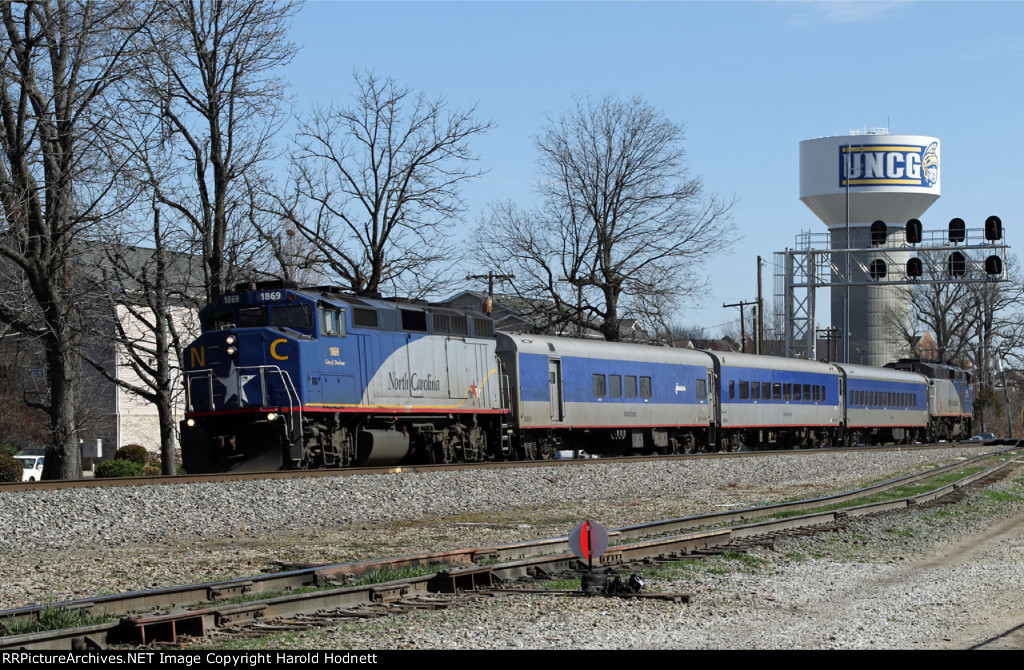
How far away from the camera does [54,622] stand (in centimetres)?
831

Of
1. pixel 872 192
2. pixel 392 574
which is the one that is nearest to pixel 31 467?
pixel 392 574

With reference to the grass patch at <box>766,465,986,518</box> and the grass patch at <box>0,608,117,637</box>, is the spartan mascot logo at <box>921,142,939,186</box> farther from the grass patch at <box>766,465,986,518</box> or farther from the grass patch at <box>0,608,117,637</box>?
the grass patch at <box>0,608,117,637</box>

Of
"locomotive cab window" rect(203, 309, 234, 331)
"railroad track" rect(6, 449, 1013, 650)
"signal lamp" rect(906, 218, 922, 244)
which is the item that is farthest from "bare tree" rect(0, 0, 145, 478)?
"signal lamp" rect(906, 218, 922, 244)

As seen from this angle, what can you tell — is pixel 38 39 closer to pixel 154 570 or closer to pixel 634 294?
pixel 154 570

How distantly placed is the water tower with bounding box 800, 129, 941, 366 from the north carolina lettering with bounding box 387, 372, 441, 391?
251 feet

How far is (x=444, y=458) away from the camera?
2472cm

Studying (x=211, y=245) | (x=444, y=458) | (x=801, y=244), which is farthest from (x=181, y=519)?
(x=801, y=244)

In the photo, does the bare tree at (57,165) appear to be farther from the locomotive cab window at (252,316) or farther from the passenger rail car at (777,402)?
the passenger rail car at (777,402)

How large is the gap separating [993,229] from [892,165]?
6275cm

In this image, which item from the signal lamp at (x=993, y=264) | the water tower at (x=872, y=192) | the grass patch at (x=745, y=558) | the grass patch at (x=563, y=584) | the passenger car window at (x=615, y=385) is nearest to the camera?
the grass patch at (x=563, y=584)

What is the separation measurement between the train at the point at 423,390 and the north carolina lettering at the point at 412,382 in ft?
0.13

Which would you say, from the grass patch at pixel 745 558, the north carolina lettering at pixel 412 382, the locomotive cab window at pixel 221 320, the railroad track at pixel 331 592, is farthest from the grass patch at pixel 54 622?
the north carolina lettering at pixel 412 382

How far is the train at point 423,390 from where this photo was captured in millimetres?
20531
